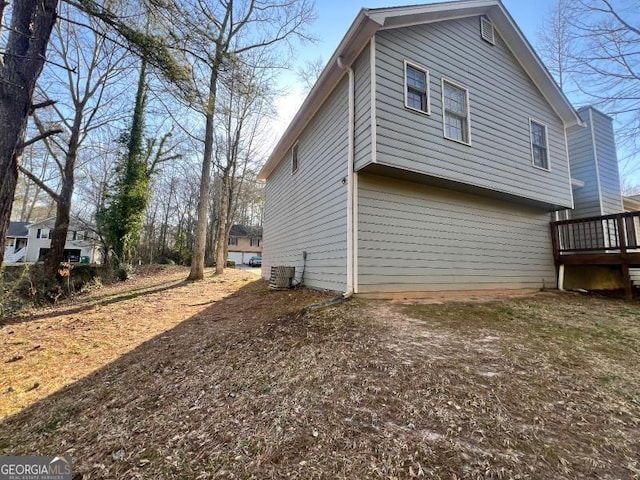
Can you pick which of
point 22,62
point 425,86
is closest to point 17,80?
point 22,62

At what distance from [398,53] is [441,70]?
4.34ft

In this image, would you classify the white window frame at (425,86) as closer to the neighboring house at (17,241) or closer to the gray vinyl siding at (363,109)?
the gray vinyl siding at (363,109)

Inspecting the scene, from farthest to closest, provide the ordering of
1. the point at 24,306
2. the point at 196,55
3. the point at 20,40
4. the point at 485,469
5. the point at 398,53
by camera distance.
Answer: the point at 24,306
the point at 398,53
the point at 196,55
the point at 20,40
the point at 485,469

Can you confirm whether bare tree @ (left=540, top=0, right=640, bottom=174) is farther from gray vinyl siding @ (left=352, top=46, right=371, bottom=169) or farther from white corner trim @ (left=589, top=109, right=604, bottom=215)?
gray vinyl siding @ (left=352, top=46, right=371, bottom=169)

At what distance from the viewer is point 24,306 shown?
6.97 m

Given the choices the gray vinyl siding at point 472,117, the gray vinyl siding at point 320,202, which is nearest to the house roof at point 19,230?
the gray vinyl siding at point 320,202

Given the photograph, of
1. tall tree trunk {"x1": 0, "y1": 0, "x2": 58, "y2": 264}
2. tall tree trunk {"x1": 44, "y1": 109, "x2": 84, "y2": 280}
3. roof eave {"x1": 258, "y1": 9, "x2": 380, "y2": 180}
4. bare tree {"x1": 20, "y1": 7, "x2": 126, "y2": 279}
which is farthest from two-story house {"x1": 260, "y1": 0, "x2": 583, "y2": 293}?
tall tree trunk {"x1": 44, "y1": 109, "x2": 84, "y2": 280}

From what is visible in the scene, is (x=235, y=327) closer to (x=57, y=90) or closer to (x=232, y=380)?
(x=232, y=380)

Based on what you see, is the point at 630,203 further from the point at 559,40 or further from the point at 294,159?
the point at 294,159

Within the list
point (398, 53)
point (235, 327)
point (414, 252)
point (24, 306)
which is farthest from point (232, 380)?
point (24, 306)

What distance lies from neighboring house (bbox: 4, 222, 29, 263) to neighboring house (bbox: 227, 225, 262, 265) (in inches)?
810

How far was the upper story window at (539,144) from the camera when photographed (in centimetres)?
823

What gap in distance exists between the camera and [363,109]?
5.85 meters

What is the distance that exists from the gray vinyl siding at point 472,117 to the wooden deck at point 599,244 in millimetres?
902
